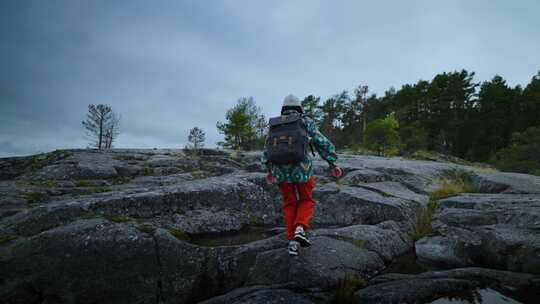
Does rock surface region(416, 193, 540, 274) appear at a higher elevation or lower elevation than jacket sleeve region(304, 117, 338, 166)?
lower

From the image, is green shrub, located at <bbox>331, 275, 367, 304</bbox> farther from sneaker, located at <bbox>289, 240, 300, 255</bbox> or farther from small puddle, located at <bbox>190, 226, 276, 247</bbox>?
small puddle, located at <bbox>190, 226, 276, 247</bbox>

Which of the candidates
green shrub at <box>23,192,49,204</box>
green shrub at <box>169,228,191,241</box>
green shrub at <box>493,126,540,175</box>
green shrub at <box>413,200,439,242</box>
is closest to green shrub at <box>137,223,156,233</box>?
green shrub at <box>169,228,191,241</box>

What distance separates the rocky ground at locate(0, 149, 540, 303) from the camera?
362cm

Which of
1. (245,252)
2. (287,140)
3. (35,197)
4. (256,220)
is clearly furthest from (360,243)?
(35,197)

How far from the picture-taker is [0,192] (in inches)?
294

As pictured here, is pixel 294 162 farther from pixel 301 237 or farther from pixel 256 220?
pixel 256 220

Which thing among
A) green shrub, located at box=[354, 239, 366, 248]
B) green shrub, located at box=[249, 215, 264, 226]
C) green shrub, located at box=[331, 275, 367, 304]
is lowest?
green shrub, located at box=[249, 215, 264, 226]

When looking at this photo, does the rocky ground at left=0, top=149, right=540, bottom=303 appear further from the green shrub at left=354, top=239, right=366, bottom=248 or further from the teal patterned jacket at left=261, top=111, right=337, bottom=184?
the teal patterned jacket at left=261, top=111, right=337, bottom=184

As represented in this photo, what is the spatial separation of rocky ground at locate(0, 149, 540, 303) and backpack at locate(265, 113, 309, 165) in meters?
1.72

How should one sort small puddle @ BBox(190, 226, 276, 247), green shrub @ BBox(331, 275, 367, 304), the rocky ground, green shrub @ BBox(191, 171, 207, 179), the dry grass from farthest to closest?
green shrub @ BBox(191, 171, 207, 179) → the dry grass → small puddle @ BBox(190, 226, 276, 247) → the rocky ground → green shrub @ BBox(331, 275, 367, 304)

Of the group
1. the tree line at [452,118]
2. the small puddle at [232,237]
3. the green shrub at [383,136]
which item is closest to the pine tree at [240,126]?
the tree line at [452,118]

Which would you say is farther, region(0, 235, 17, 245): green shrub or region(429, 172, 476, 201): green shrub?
region(429, 172, 476, 201): green shrub

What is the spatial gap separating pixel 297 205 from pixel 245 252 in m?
1.36

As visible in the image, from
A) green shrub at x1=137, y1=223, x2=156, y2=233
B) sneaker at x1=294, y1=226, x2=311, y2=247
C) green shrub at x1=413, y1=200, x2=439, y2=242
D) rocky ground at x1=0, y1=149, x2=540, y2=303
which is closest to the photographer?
rocky ground at x1=0, y1=149, x2=540, y2=303
